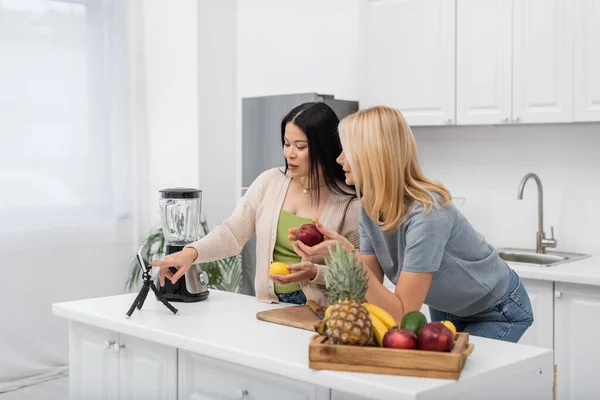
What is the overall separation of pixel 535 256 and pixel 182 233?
192cm

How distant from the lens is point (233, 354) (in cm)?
206

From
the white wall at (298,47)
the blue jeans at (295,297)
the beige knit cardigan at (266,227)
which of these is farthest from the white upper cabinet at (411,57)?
the blue jeans at (295,297)

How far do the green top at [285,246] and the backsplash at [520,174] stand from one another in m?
1.79

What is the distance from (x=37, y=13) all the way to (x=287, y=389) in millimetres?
3383

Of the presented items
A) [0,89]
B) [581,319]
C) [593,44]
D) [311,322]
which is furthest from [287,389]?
[0,89]

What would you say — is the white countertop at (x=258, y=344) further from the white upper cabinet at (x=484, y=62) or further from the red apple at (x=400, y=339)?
the white upper cabinet at (x=484, y=62)

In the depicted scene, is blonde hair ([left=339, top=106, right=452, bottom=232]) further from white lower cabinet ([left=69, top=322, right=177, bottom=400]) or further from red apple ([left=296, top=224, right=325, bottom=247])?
white lower cabinet ([left=69, top=322, right=177, bottom=400])

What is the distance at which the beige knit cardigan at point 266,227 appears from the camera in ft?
8.74

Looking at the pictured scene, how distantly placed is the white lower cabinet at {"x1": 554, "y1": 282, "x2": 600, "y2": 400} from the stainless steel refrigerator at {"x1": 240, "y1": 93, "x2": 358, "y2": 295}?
1.64m

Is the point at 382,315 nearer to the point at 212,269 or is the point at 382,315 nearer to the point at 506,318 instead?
the point at 506,318

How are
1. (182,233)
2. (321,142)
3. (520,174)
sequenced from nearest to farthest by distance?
(321,142)
(182,233)
(520,174)

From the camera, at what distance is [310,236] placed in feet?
7.57

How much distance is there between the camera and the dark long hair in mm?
2639

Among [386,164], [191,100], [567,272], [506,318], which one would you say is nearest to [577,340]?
[567,272]
